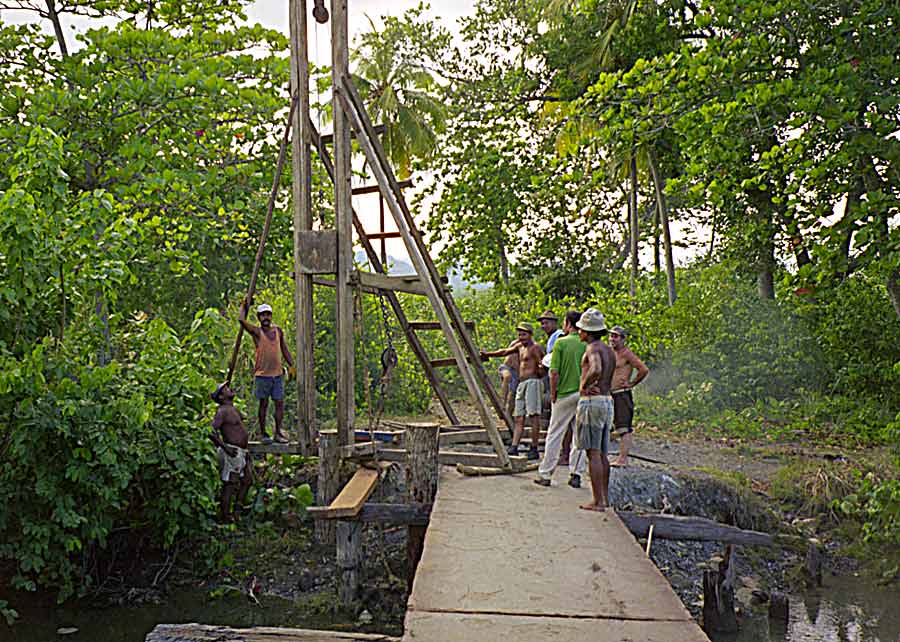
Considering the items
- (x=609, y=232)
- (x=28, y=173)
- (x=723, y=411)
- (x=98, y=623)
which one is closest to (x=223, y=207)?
(x=28, y=173)

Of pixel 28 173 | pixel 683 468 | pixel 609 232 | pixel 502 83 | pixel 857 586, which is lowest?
pixel 857 586

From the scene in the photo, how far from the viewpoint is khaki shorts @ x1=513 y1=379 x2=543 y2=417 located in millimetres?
9977

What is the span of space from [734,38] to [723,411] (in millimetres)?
9470

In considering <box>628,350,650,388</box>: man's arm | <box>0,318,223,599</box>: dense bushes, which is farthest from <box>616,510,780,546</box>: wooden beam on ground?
<box>0,318,223,599</box>: dense bushes

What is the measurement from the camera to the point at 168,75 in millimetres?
10820

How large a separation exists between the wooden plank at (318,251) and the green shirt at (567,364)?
7.85 ft

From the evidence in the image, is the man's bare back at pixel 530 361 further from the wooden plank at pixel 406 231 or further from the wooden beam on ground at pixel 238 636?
the wooden beam on ground at pixel 238 636

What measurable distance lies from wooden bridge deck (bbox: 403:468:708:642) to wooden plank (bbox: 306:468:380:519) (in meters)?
0.83

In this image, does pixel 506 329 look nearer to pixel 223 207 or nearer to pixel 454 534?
pixel 223 207

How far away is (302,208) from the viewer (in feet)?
31.0

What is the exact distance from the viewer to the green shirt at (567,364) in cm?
866

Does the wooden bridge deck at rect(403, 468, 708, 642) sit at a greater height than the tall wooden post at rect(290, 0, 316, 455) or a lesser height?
lesser

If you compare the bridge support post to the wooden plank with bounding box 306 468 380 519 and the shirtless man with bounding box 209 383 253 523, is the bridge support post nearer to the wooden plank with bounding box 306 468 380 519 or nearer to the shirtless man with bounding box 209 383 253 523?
the wooden plank with bounding box 306 468 380 519

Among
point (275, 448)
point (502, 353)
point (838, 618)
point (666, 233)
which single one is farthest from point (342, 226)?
point (666, 233)
